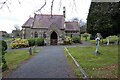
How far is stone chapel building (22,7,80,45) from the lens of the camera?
186 feet

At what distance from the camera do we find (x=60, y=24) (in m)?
62.0

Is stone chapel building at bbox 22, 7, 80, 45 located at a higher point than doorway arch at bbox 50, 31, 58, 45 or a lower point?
higher

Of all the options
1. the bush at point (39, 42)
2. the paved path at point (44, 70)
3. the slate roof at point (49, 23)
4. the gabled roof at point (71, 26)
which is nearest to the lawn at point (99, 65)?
the paved path at point (44, 70)

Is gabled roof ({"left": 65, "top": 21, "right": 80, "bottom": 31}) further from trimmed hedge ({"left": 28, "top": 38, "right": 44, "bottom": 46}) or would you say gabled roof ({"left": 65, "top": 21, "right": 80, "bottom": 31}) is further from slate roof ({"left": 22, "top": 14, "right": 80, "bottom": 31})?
trimmed hedge ({"left": 28, "top": 38, "right": 44, "bottom": 46})

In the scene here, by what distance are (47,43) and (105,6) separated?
89.3ft

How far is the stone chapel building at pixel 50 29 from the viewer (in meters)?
56.6

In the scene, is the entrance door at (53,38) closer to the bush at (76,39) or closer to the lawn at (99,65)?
the bush at (76,39)

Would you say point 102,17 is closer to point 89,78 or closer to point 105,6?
point 105,6

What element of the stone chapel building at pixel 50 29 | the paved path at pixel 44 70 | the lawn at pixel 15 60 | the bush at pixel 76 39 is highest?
the stone chapel building at pixel 50 29

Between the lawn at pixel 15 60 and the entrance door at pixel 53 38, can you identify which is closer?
the lawn at pixel 15 60

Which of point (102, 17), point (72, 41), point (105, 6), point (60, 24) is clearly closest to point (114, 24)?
point (102, 17)

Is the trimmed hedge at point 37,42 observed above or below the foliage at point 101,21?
below

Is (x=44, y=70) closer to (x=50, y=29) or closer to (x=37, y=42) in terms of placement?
(x=37, y=42)

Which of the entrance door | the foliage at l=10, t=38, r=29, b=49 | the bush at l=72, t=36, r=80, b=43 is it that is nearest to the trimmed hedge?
the foliage at l=10, t=38, r=29, b=49
